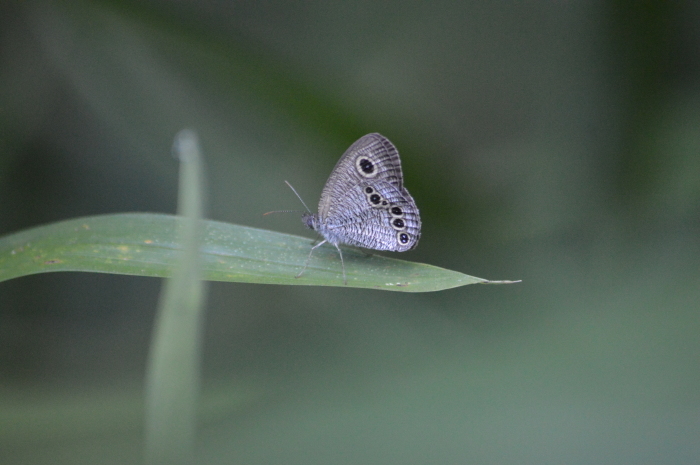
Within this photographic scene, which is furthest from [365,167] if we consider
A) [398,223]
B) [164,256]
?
[164,256]

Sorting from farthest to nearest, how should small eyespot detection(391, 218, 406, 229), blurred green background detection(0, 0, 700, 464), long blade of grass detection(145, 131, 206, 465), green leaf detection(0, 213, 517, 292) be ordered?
1. small eyespot detection(391, 218, 406, 229)
2. blurred green background detection(0, 0, 700, 464)
3. green leaf detection(0, 213, 517, 292)
4. long blade of grass detection(145, 131, 206, 465)

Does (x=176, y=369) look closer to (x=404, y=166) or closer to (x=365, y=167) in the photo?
(x=365, y=167)

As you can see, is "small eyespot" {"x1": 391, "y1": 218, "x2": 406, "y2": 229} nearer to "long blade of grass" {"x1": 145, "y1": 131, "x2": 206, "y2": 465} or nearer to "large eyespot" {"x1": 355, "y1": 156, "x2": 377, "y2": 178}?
"large eyespot" {"x1": 355, "y1": 156, "x2": 377, "y2": 178}

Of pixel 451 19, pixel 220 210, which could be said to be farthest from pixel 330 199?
pixel 451 19

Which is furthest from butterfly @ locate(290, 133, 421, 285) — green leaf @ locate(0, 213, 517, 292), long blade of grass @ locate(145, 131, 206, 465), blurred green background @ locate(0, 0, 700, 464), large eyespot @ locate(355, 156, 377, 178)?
long blade of grass @ locate(145, 131, 206, 465)

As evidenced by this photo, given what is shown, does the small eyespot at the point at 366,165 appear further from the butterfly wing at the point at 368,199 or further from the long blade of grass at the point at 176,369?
the long blade of grass at the point at 176,369

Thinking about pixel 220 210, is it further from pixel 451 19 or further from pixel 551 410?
pixel 551 410
